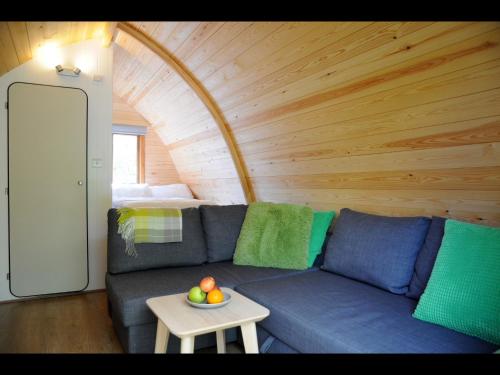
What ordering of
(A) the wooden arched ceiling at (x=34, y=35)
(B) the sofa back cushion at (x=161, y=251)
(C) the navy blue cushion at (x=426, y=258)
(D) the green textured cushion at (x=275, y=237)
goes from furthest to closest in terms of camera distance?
(D) the green textured cushion at (x=275, y=237) → (B) the sofa back cushion at (x=161, y=251) → (A) the wooden arched ceiling at (x=34, y=35) → (C) the navy blue cushion at (x=426, y=258)

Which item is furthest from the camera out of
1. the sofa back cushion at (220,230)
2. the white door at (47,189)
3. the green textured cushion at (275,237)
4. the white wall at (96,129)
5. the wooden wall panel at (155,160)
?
the wooden wall panel at (155,160)

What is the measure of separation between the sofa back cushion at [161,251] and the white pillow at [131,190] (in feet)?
8.02

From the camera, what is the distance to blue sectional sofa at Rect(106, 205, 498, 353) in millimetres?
1491

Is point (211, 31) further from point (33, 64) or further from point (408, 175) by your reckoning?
point (408, 175)

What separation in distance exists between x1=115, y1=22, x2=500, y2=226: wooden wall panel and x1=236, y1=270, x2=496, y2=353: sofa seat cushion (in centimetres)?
67

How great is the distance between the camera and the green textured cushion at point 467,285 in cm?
146

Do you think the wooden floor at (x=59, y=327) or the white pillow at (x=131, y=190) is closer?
the wooden floor at (x=59, y=327)

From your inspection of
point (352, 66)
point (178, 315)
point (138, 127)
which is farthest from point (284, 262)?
point (138, 127)

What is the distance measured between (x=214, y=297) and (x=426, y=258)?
1.13 metres

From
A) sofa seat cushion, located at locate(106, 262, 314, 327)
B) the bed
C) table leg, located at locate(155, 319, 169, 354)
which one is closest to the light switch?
the bed

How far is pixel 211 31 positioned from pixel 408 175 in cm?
183

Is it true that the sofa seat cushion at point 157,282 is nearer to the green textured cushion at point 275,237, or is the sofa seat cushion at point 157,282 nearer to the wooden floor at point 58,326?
the green textured cushion at point 275,237

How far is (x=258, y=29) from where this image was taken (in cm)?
258

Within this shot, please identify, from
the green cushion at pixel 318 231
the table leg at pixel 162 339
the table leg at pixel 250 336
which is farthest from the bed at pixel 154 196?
the table leg at pixel 250 336
